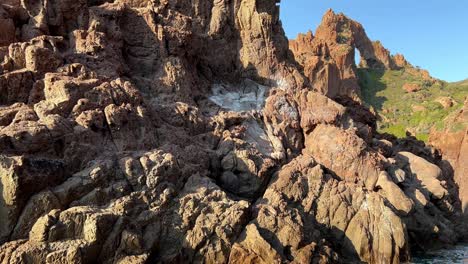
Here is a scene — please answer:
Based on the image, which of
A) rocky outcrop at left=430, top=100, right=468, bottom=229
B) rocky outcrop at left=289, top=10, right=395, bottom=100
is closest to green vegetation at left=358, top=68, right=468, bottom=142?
rocky outcrop at left=289, top=10, right=395, bottom=100

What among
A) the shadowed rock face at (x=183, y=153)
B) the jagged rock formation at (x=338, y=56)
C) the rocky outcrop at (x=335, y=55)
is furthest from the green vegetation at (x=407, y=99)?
the shadowed rock face at (x=183, y=153)

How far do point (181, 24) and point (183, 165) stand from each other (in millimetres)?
14361

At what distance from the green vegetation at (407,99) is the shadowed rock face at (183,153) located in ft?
153

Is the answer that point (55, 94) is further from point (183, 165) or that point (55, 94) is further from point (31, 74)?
point (183, 165)

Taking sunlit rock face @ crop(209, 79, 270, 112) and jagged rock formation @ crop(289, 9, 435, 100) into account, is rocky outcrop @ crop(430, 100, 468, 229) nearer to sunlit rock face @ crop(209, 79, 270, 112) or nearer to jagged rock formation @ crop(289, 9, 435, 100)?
jagged rock formation @ crop(289, 9, 435, 100)

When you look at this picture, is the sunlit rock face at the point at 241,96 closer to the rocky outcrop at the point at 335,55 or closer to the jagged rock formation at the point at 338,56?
the jagged rock formation at the point at 338,56

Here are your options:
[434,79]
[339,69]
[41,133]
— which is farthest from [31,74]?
[434,79]

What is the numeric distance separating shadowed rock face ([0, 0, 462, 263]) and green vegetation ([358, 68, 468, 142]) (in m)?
46.6

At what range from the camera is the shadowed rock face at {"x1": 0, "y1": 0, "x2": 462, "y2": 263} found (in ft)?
67.6

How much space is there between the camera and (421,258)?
2980cm

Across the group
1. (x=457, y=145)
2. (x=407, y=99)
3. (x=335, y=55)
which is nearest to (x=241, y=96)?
(x=457, y=145)

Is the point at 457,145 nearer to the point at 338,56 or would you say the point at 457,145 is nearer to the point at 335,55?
the point at 338,56

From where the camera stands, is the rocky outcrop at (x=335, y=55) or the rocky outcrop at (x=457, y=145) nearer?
the rocky outcrop at (x=457, y=145)

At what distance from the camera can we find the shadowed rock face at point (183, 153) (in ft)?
67.6
